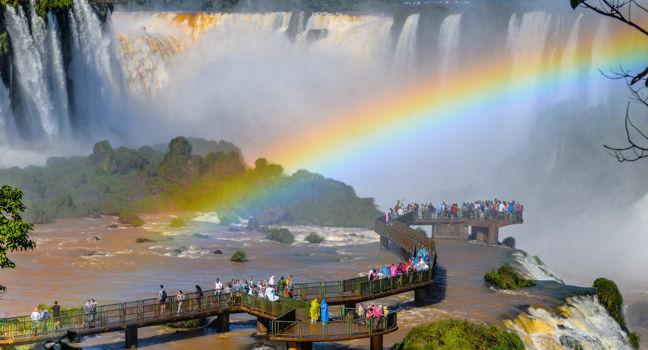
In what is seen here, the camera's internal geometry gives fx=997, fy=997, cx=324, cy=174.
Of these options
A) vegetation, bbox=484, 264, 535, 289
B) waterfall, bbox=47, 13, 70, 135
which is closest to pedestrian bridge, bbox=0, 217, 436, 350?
vegetation, bbox=484, 264, 535, 289

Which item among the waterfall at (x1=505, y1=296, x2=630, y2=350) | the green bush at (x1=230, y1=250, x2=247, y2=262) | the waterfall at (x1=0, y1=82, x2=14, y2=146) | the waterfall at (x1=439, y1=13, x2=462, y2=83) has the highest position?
the waterfall at (x1=439, y1=13, x2=462, y2=83)

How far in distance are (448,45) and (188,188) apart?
29.2 meters

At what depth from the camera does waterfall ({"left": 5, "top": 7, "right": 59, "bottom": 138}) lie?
59.0 m

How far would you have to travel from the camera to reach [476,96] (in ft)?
291

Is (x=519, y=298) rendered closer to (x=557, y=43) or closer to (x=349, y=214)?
(x=349, y=214)

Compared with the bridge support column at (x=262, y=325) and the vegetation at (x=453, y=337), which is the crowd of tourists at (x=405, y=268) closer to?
the bridge support column at (x=262, y=325)

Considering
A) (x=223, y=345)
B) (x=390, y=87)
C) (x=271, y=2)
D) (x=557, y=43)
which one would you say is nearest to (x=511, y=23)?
(x=557, y=43)

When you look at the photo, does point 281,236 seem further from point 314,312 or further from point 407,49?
point 407,49

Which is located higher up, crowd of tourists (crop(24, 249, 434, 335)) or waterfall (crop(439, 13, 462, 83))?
waterfall (crop(439, 13, 462, 83))

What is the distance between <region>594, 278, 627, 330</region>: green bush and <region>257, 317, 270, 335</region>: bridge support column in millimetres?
12841

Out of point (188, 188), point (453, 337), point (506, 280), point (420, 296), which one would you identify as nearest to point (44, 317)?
point (453, 337)

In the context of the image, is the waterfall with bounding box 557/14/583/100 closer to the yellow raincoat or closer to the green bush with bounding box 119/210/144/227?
the green bush with bounding box 119/210/144/227

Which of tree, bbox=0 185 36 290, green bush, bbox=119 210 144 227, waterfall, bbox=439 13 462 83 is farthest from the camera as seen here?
waterfall, bbox=439 13 462 83

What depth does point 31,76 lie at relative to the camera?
6156cm
